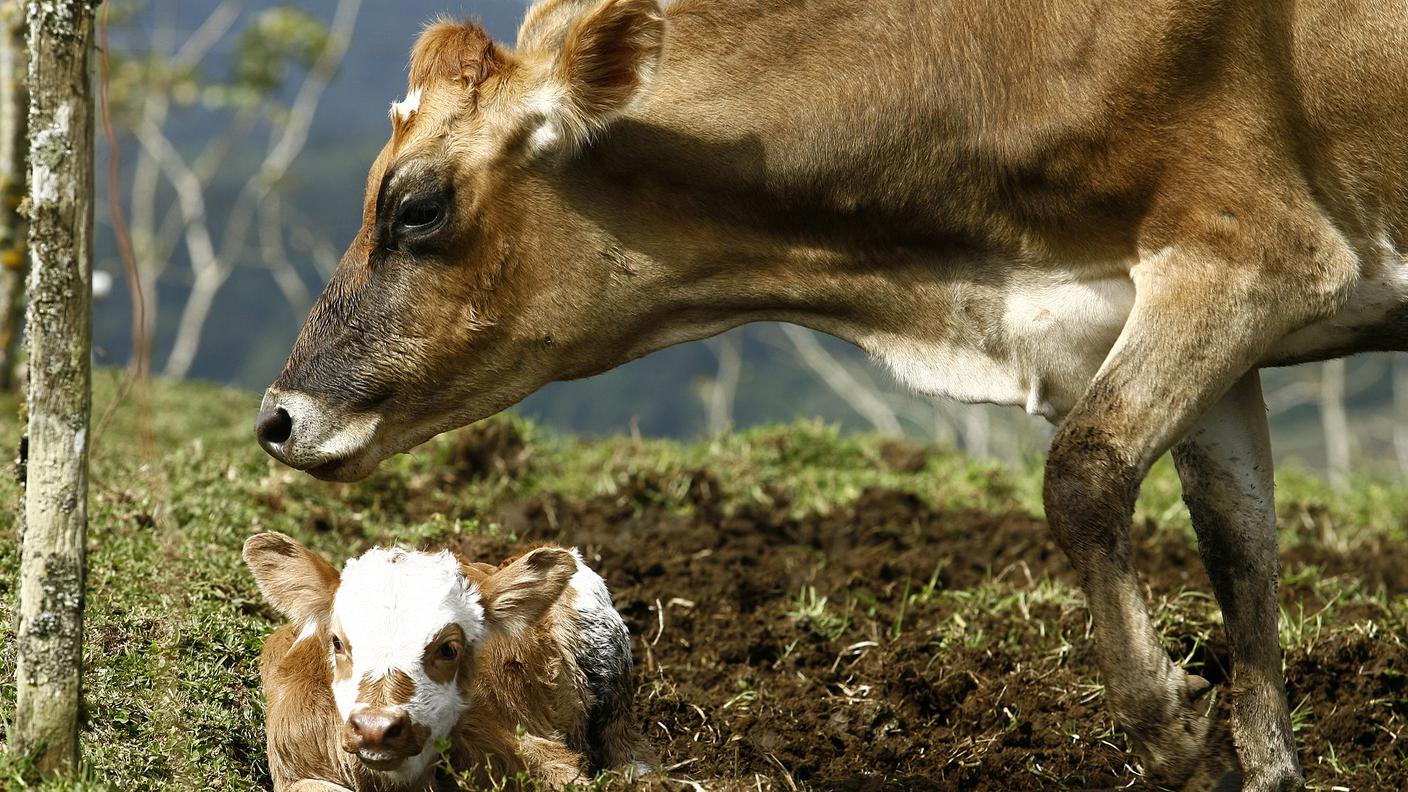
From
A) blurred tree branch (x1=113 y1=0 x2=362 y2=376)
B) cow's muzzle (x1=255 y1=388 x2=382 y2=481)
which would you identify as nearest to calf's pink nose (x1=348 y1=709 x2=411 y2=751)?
cow's muzzle (x1=255 y1=388 x2=382 y2=481)

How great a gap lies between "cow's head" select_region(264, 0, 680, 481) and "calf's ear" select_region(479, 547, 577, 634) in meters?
0.76

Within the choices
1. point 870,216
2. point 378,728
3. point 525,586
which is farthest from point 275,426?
point 870,216

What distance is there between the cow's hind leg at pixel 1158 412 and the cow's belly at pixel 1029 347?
0.30m

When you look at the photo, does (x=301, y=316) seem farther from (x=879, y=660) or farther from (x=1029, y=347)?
(x=1029, y=347)

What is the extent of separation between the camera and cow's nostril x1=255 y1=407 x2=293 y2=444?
4.87m

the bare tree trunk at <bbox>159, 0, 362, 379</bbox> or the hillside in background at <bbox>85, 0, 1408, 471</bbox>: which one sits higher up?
the bare tree trunk at <bbox>159, 0, 362, 379</bbox>

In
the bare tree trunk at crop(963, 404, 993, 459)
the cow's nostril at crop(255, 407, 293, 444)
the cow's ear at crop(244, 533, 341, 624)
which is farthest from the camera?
the bare tree trunk at crop(963, 404, 993, 459)

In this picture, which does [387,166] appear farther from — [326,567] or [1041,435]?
[1041,435]

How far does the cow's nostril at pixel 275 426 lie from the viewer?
4.87 metres

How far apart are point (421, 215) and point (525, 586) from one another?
1.25 metres

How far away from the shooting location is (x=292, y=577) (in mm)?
4426

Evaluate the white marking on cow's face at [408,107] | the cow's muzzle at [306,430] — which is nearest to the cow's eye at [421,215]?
the white marking on cow's face at [408,107]

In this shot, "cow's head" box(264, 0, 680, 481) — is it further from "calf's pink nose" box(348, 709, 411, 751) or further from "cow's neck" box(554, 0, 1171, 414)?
"calf's pink nose" box(348, 709, 411, 751)

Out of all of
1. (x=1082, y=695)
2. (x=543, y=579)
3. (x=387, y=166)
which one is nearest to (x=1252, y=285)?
(x=1082, y=695)
